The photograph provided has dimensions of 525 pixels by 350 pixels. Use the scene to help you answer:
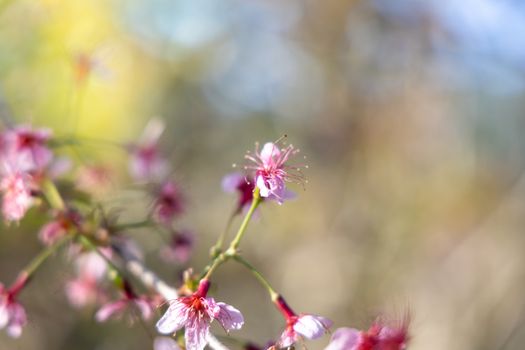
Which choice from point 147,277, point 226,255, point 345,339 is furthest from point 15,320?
point 345,339

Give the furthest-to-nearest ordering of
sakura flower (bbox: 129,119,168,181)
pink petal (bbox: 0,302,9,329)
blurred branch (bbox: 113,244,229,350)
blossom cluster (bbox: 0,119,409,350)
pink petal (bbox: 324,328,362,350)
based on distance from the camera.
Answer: sakura flower (bbox: 129,119,168,181)
pink petal (bbox: 0,302,9,329)
blurred branch (bbox: 113,244,229,350)
blossom cluster (bbox: 0,119,409,350)
pink petal (bbox: 324,328,362,350)

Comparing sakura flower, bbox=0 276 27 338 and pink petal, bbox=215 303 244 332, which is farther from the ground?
sakura flower, bbox=0 276 27 338

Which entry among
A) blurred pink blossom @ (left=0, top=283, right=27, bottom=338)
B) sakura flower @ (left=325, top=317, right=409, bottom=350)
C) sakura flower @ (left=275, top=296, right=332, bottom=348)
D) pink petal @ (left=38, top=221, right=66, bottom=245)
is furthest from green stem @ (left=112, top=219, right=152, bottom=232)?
sakura flower @ (left=325, top=317, right=409, bottom=350)

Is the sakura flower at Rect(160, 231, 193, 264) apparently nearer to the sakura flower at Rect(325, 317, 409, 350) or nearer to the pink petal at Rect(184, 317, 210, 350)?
the pink petal at Rect(184, 317, 210, 350)

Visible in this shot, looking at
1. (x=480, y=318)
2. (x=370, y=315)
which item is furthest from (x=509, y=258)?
(x=370, y=315)

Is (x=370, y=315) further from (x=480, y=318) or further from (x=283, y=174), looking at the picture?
(x=480, y=318)

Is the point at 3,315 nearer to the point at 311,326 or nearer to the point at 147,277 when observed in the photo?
the point at 147,277

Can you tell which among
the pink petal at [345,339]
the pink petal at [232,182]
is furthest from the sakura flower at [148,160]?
the pink petal at [345,339]

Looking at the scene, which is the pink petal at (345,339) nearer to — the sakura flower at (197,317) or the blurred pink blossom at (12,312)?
the sakura flower at (197,317)
